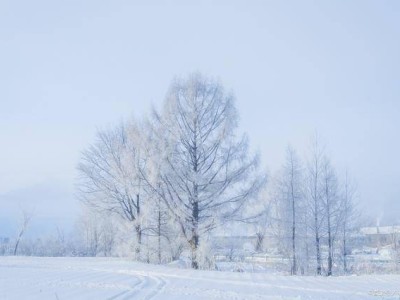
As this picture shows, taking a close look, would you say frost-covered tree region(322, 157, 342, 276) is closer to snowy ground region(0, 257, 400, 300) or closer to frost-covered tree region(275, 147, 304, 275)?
frost-covered tree region(275, 147, 304, 275)

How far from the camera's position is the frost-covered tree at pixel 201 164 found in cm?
2144

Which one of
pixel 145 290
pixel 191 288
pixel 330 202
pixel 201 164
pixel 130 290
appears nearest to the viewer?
pixel 130 290

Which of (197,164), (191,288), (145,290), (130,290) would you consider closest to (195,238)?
(197,164)

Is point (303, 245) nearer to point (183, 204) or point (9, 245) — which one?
point (183, 204)

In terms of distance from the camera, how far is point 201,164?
21.6 meters

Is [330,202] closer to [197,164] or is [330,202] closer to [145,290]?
[197,164]

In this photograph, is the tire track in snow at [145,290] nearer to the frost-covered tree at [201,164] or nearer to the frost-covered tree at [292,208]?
the frost-covered tree at [201,164]

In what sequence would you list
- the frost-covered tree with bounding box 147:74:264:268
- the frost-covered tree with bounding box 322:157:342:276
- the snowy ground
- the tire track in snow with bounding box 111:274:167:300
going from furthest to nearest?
the frost-covered tree with bounding box 322:157:342:276 < the frost-covered tree with bounding box 147:74:264:268 < the snowy ground < the tire track in snow with bounding box 111:274:167:300

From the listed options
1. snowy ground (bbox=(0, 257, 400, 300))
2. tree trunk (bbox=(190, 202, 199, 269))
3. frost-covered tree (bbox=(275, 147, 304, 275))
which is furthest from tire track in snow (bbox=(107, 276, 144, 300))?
frost-covered tree (bbox=(275, 147, 304, 275))

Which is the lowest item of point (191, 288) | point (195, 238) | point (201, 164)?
point (191, 288)

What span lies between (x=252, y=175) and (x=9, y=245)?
4195 centimetres

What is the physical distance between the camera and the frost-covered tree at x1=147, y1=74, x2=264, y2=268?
2144 cm

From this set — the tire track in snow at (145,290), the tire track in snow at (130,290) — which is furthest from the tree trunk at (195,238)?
the tire track in snow at (130,290)

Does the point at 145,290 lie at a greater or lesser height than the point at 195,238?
lesser
